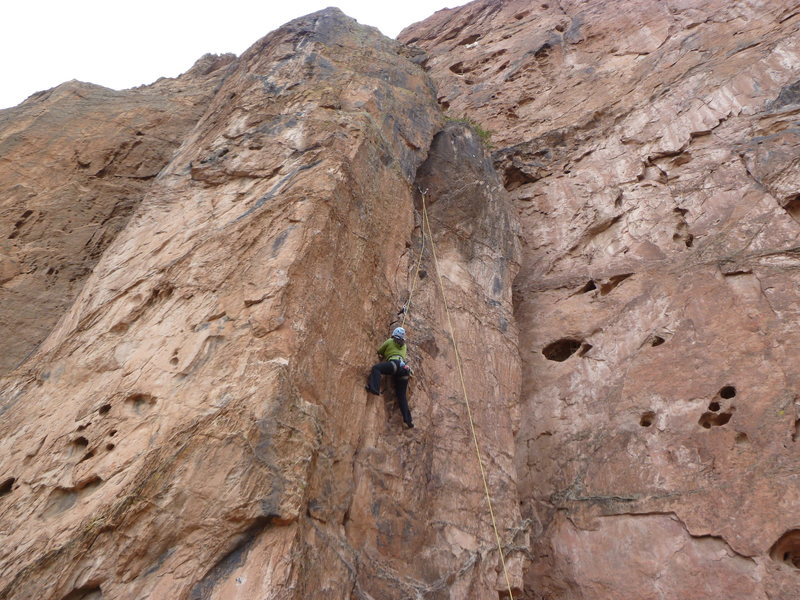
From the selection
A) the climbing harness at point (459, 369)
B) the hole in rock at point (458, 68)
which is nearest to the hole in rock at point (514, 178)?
the climbing harness at point (459, 369)

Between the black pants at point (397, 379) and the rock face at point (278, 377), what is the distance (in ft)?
0.56

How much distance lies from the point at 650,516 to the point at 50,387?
7345mm

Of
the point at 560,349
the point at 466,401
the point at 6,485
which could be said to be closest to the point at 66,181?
the point at 6,485

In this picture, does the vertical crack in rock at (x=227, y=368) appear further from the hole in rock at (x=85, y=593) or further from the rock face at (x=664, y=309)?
the rock face at (x=664, y=309)

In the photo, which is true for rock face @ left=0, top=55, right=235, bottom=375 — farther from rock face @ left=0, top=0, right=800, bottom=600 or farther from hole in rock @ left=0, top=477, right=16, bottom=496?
hole in rock @ left=0, top=477, right=16, bottom=496

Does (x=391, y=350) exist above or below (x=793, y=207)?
above

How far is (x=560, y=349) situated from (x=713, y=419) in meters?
2.68

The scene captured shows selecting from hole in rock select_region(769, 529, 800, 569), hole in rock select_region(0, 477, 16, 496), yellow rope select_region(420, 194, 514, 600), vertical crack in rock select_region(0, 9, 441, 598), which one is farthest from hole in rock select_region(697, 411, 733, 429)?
hole in rock select_region(0, 477, 16, 496)

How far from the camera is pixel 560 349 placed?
988 centimetres

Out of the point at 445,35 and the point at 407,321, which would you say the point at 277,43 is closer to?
the point at 407,321

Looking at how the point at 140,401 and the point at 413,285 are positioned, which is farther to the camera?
the point at 413,285

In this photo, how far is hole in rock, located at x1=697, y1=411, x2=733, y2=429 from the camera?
7.62 m

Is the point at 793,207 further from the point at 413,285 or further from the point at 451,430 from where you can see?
the point at 451,430

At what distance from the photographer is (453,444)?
772cm
